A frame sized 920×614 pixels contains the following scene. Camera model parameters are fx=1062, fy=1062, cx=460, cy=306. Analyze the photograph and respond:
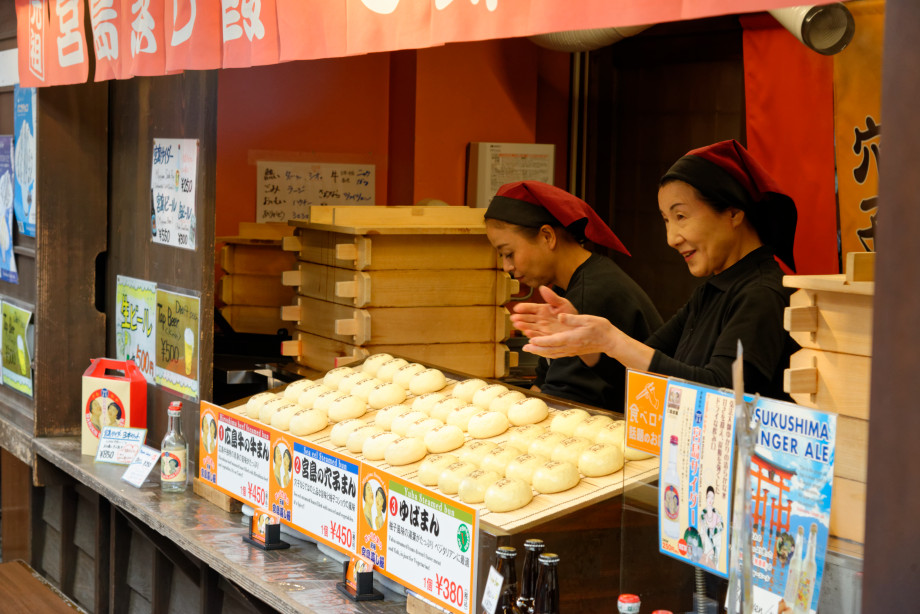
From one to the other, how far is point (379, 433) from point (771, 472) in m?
1.42

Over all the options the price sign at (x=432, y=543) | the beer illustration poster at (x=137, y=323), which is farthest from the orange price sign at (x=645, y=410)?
the beer illustration poster at (x=137, y=323)

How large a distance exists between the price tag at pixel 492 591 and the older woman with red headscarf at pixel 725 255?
502mm

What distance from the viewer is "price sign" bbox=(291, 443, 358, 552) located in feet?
8.52

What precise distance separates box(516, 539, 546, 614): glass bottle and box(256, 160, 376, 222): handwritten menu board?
5.02 meters

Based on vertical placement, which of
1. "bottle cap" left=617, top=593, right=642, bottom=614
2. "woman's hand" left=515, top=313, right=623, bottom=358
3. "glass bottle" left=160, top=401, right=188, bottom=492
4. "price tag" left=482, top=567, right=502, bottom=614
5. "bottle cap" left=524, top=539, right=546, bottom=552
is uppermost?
"woman's hand" left=515, top=313, right=623, bottom=358

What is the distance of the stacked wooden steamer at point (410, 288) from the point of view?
390cm

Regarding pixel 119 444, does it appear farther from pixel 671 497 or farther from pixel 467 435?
pixel 671 497

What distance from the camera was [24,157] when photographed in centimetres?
463

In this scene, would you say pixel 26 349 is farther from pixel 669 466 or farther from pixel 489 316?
pixel 669 466

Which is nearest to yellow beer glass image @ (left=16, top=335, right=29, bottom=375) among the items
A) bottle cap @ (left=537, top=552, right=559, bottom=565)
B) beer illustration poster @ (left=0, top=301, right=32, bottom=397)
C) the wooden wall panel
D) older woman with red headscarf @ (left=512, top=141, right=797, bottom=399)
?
beer illustration poster @ (left=0, top=301, right=32, bottom=397)

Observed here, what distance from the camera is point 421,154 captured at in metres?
7.02

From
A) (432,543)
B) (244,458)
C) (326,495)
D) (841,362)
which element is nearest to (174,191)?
(244,458)

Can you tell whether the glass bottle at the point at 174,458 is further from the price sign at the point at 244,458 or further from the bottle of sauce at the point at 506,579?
the bottle of sauce at the point at 506,579

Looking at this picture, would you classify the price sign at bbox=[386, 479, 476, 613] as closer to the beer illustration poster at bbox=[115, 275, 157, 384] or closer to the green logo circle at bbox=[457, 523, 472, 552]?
the green logo circle at bbox=[457, 523, 472, 552]
